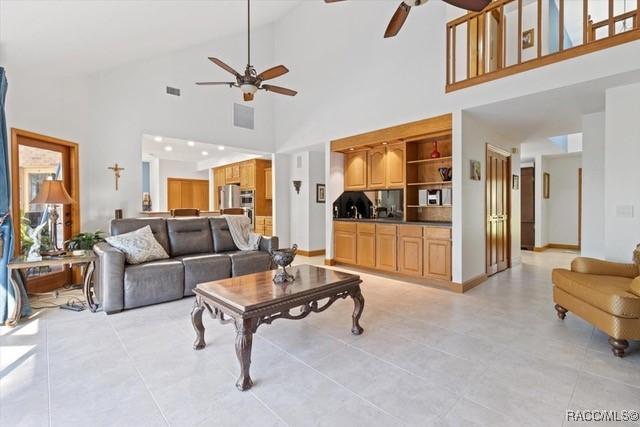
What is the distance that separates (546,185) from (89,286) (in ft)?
31.4

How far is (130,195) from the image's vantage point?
5074 mm

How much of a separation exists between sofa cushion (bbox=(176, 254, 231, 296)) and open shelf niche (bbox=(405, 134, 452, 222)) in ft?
9.42

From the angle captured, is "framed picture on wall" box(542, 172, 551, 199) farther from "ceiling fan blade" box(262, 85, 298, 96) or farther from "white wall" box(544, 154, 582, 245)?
"ceiling fan blade" box(262, 85, 298, 96)

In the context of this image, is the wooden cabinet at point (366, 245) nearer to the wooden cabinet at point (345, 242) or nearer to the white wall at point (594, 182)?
the wooden cabinet at point (345, 242)

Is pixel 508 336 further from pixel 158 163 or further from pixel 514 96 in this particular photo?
pixel 158 163

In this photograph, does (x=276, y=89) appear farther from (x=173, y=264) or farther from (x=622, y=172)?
(x=622, y=172)

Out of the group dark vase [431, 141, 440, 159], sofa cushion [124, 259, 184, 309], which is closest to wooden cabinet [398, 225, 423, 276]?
dark vase [431, 141, 440, 159]

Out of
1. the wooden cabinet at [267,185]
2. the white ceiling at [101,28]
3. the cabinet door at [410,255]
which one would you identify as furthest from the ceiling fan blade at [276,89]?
the wooden cabinet at [267,185]

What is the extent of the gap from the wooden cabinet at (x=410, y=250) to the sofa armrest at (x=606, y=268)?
1862 mm

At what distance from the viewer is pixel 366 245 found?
532 cm

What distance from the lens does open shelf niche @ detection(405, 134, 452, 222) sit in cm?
489

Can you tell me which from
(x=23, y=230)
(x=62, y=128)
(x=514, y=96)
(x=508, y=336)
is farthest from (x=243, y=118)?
(x=508, y=336)

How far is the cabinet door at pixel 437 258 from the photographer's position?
4.22 meters

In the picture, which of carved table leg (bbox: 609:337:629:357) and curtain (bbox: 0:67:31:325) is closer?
carved table leg (bbox: 609:337:629:357)
